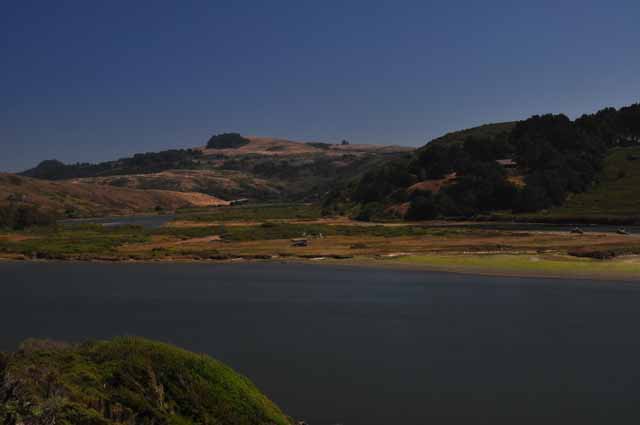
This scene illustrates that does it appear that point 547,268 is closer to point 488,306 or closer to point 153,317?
point 488,306

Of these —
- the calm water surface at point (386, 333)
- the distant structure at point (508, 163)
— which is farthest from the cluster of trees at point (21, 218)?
the distant structure at point (508, 163)

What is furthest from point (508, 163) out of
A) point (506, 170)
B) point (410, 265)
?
point (410, 265)

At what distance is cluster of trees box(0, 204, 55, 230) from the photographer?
123 meters

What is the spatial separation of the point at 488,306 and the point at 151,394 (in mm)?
31458

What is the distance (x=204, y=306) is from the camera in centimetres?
4456

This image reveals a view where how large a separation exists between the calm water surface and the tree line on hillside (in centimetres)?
7205

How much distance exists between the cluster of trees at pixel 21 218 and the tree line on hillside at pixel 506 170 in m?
64.2

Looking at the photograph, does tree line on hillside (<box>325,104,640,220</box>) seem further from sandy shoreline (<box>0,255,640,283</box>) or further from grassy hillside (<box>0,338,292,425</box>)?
grassy hillside (<box>0,338,292,425</box>)

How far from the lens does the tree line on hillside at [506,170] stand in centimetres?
12875

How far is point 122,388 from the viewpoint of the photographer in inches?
637

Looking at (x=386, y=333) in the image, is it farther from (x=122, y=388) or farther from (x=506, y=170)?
(x=506, y=170)

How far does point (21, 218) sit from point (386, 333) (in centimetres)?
10825

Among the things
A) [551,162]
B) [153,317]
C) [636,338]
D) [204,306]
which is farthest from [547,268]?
[551,162]

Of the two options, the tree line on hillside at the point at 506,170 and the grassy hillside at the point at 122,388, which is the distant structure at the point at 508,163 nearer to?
the tree line on hillside at the point at 506,170
